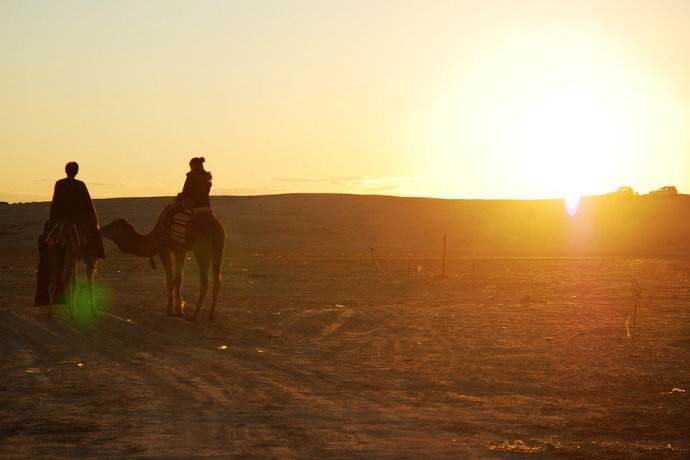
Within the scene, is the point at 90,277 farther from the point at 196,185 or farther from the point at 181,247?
the point at 196,185

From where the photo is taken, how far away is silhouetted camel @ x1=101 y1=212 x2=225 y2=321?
1784 cm

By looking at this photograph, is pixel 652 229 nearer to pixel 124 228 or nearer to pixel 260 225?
pixel 260 225

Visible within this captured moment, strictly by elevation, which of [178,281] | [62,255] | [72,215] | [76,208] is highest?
[76,208]

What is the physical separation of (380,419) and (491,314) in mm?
10109

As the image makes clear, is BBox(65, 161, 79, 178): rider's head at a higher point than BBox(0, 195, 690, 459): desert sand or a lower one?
higher

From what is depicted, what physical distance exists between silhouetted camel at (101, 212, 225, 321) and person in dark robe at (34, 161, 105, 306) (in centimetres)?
91

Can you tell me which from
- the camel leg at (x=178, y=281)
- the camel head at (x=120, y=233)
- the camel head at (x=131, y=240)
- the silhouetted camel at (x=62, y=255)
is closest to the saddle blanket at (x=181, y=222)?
the camel leg at (x=178, y=281)

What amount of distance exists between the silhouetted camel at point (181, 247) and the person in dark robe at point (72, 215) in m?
0.91

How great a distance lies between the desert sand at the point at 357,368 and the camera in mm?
8734

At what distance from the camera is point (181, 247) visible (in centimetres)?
1816

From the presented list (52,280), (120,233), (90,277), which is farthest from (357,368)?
(120,233)

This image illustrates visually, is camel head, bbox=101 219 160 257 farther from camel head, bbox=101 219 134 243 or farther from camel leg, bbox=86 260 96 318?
camel leg, bbox=86 260 96 318

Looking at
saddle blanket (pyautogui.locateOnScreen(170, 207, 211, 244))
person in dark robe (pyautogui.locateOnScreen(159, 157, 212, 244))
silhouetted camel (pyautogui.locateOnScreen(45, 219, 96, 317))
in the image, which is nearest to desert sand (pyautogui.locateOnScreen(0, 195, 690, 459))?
silhouetted camel (pyautogui.locateOnScreen(45, 219, 96, 317))

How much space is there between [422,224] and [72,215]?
48981 mm
